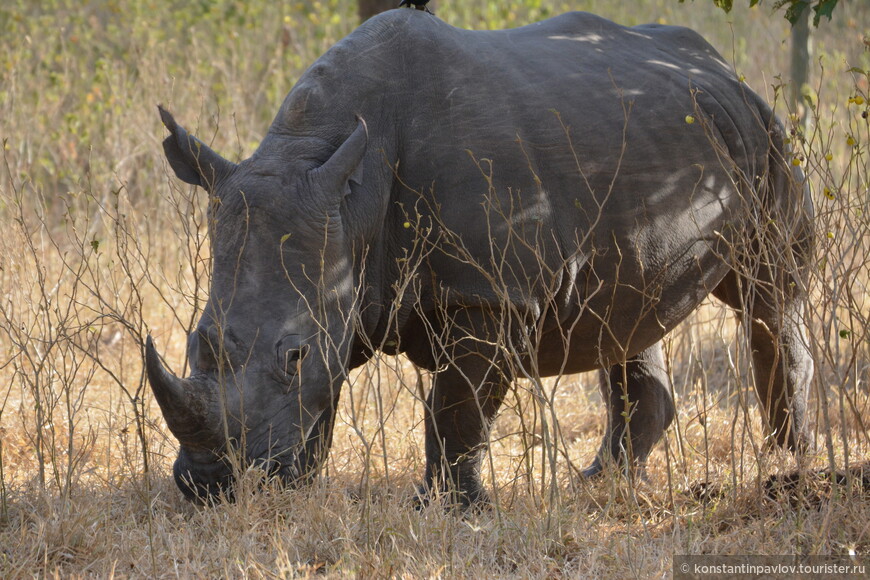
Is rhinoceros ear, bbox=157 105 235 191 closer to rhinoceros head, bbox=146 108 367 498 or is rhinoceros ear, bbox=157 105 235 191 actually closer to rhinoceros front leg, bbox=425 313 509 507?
rhinoceros head, bbox=146 108 367 498

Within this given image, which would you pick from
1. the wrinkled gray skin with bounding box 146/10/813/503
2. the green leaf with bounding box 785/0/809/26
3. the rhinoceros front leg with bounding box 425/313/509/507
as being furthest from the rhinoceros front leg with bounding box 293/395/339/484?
the green leaf with bounding box 785/0/809/26

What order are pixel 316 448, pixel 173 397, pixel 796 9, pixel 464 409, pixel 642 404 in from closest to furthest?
pixel 173 397, pixel 796 9, pixel 316 448, pixel 464 409, pixel 642 404

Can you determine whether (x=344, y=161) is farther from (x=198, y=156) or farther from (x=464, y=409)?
(x=464, y=409)

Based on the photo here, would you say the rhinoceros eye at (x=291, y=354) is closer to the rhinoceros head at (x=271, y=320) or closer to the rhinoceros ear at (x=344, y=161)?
the rhinoceros head at (x=271, y=320)

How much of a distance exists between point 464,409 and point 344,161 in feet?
3.62

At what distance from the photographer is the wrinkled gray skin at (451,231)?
3766mm

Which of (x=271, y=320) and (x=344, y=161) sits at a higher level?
(x=344, y=161)

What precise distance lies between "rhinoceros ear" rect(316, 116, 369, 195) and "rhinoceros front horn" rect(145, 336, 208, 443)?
0.87m

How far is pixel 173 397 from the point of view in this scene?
3.48 metres

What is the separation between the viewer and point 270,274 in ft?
12.5

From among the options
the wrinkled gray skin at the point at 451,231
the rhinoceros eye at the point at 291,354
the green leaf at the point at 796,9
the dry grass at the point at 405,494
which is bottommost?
the dry grass at the point at 405,494

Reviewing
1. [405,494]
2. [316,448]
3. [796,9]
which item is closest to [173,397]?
[316,448]

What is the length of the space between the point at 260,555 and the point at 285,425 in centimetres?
48

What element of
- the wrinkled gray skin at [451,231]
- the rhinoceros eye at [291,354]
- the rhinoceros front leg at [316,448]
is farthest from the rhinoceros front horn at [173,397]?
the rhinoceros front leg at [316,448]
